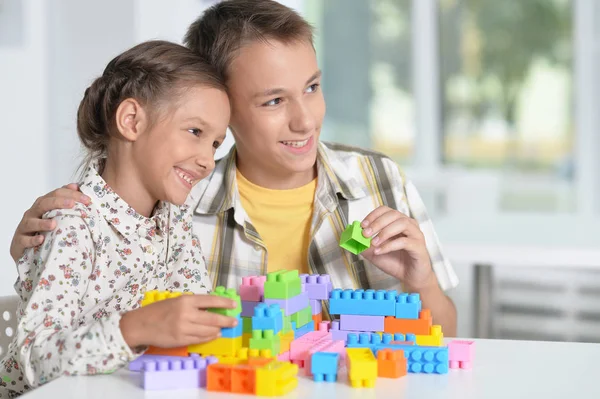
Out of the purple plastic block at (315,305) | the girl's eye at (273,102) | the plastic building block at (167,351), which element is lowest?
the plastic building block at (167,351)

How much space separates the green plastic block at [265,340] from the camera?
3.63 feet

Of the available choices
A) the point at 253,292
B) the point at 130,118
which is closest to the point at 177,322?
the point at 253,292

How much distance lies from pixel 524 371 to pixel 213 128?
26.1 inches

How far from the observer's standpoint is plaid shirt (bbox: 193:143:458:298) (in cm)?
167

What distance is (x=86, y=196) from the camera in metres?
1.36

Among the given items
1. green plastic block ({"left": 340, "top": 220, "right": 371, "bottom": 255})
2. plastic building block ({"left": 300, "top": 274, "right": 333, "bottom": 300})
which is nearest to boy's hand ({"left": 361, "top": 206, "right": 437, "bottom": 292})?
green plastic block ({"left": 340, "top": 220, "right": 371, "bottom": 255})

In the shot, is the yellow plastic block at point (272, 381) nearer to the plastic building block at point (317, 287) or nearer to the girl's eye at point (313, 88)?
the plastic building block at point (317, 287)

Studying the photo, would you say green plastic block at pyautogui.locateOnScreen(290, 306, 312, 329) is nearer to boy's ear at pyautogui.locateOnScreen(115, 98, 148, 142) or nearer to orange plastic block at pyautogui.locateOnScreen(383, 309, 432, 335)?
orange plastic block at pyautogui.locateOnScreen(383, 309, 432, 335)

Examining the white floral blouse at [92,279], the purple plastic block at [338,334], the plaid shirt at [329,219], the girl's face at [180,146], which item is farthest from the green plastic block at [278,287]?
the plaid shirt at [329,219]

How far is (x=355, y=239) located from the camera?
1393 millimetres

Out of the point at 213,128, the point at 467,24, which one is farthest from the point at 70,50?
the point at 467,24

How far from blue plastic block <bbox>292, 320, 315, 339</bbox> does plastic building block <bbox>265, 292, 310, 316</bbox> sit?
0.09ft

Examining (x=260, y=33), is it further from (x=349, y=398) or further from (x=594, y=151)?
(x=594, y=151)

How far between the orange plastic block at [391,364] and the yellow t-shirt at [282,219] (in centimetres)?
60
